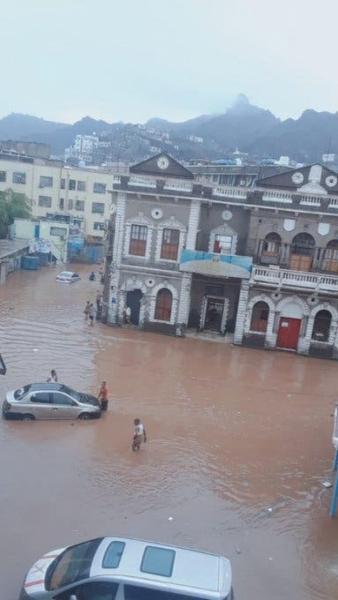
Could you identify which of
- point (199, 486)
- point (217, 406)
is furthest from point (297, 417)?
point (199, 486)

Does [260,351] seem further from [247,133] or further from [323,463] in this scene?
[247,133]

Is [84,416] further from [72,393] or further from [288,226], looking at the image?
[288,226]

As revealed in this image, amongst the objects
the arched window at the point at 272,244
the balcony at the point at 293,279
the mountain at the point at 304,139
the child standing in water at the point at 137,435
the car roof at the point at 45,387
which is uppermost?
the mountain at the point at 304,139

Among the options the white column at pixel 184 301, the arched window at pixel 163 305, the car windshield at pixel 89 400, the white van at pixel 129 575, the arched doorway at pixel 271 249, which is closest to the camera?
the white van at pixel 129 575

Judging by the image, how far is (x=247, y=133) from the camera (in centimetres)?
17525

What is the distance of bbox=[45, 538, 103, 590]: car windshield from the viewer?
30.3ft

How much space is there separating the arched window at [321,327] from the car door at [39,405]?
722 inches

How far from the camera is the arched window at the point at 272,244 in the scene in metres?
32.9

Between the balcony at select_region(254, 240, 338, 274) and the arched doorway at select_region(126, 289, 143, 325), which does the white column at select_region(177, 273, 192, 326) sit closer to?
the arched doorway at select_region(126, 289, 143, 325)

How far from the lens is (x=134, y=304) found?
3416 cm

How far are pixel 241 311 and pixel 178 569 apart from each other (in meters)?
23.8

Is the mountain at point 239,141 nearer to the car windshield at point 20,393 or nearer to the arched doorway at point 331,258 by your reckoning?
the arched doorway at point 331,258

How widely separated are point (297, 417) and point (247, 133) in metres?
165

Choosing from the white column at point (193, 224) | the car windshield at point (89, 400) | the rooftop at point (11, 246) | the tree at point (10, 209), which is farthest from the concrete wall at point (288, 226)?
the tree at point (10, 209)
